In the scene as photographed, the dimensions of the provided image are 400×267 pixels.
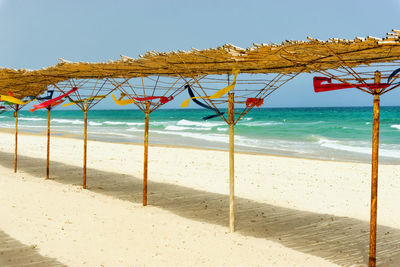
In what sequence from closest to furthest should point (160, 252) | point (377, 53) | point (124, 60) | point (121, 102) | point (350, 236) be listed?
1. point (377, 53)
2. point (160, 252)
3. point (350, 236)
4. point (124, 60)
5. point (121, 102)

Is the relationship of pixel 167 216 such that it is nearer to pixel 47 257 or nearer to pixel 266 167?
pixel 47 257

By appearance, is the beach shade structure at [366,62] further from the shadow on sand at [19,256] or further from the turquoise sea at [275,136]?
the turquoise sea at [275,136]

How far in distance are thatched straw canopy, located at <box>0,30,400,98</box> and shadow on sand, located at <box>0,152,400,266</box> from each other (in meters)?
2.30

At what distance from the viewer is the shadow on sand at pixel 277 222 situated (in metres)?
4.93

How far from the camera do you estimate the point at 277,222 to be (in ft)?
→ 20.4

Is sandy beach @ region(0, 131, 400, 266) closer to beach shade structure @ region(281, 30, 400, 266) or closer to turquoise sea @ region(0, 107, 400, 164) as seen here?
beach shade structure @ region(281, 30, 400, 266)

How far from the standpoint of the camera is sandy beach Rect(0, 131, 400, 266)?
15.0ft

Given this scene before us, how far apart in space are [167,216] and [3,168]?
6.68 meters

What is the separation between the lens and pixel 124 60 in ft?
19.6

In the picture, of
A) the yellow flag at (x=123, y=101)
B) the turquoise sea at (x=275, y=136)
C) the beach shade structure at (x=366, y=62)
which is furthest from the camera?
the turquoise sea at (x=275, y=136)

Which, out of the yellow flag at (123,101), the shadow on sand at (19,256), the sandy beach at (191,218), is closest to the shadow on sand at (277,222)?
the sandy beach at (191,218)

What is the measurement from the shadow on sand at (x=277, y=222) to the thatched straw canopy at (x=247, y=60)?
230 centimetres

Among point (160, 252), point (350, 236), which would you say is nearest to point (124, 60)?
point (160, 252)

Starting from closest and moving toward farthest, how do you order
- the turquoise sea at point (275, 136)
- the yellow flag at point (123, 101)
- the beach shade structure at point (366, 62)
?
1. the beach shade structure at point (366, 62)
2. the yellow flag at point (123, 101)
3. the turquoise sea at point (275, 136)
